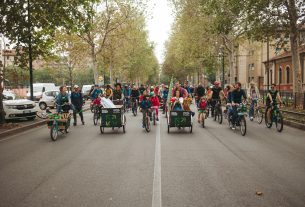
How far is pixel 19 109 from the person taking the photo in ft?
60.3

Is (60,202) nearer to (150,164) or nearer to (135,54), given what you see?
(150,164)

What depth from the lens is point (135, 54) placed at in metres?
65.6

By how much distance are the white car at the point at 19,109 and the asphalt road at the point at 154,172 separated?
6.56m

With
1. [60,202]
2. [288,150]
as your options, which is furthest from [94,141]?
[60,202]

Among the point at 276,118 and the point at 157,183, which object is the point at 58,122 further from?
the point at 276,118

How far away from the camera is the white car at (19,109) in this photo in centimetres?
1803

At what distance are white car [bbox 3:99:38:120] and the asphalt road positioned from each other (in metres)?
6.56

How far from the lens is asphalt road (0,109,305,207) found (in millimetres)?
5301

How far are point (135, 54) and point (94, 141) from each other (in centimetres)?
5485

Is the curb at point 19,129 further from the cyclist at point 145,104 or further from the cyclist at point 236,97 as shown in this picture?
the cyclist at point 236,97

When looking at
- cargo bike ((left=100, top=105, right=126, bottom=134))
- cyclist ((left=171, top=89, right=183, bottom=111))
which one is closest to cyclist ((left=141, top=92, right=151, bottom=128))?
cyclist ((left=171, top=89, right=183, bottom=111))

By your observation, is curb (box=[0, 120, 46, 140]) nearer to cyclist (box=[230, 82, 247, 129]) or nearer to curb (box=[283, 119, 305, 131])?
cyclist (box=[230, 82, 247, 129])

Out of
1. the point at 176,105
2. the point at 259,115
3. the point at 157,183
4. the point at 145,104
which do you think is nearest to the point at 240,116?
the point at 176,105

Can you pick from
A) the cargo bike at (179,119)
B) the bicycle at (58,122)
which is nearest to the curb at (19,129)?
the bicycle at (58,122)
